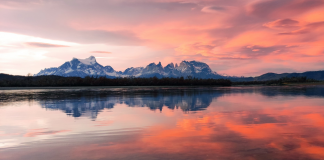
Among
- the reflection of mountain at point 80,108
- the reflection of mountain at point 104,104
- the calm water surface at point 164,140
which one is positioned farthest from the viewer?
the reflection of mountain at point 104,104

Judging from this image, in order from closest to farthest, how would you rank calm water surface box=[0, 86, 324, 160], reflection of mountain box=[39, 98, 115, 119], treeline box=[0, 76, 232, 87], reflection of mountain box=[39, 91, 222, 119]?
1. calm water surface box=[0, 86, 324, 160]
2. reflection of mountain box=[39, 98, 115, 119]
3. reflection of mountain box=[39, 91, 222, 119]
4. treeline box=[0, 76, 232, 87]

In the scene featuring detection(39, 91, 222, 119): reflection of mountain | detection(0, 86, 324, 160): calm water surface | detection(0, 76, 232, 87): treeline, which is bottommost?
detection(0, 86, 324, 160): calm water surface

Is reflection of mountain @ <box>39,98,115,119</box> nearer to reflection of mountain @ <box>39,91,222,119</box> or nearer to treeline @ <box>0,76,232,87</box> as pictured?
reflection of mountain @ <box>39,91,222,119</box>

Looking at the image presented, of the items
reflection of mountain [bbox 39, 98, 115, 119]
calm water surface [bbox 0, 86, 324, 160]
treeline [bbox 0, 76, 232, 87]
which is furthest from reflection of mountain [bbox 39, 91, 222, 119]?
treeline [bbox 0, 76, 232, 87]

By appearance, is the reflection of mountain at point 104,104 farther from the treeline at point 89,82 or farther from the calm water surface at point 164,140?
the treeline at point 89,82

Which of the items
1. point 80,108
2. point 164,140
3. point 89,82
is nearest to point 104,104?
point 80,108

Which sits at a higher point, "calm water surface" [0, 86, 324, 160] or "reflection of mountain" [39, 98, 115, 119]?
"reflection of mountain" [39, 98, 115, 119]

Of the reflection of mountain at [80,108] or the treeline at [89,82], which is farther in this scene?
the treeline at [89,82]

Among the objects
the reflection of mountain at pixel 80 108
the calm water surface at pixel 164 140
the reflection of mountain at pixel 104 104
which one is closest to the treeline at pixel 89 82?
the reflection of mountain at pixel 104 104

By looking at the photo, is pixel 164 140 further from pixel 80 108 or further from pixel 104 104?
pixel 104 104

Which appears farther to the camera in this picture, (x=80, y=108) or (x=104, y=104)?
(x=104, y=104)

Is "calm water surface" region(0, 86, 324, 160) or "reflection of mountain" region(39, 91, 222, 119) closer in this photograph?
"calm water surface" region(0, 86, 324, 160)

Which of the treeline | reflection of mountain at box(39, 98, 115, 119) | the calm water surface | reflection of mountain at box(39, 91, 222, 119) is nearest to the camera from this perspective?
the calm water surface

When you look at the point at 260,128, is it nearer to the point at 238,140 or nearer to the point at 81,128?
the point at 238,140
